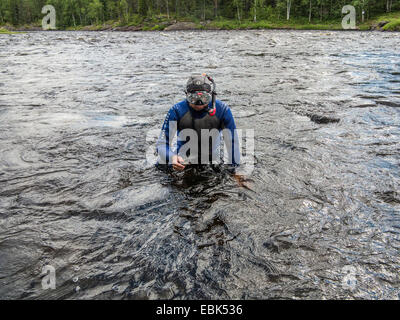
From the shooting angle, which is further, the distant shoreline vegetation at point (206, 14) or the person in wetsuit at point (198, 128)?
the distant shoreline vegetation at point (206, 14)

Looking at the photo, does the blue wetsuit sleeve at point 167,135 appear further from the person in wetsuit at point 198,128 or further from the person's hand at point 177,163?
the person's hand at point 177,163

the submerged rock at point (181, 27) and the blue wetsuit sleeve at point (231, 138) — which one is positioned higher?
the submerged rock at point (181, 27)

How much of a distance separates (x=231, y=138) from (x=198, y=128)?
0.60 meters

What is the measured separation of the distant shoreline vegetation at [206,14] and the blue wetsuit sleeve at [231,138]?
4707cm

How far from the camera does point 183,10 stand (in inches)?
3211

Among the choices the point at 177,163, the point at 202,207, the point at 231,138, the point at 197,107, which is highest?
the point at 197,107

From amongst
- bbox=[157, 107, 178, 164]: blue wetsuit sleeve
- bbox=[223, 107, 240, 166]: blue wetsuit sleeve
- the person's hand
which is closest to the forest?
bbox=[223, 107, 240, 166]: blue wetsuit sleeve

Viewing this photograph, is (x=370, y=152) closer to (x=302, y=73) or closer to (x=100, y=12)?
(x=302, y=73)

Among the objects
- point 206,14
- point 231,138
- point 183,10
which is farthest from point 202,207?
point 183,10

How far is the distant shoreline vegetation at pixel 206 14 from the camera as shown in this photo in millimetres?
57062

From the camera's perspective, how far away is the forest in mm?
62219

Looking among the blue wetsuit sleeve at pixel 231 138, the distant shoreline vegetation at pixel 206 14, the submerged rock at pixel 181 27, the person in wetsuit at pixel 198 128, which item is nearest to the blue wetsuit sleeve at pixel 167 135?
the person in wetsuit at pixel 198 128

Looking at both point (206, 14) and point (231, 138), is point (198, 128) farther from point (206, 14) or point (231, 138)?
point (206, 14)

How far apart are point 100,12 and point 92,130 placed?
102m
